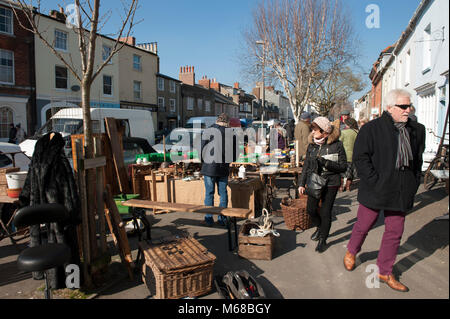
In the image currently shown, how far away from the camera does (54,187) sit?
349 centimetres

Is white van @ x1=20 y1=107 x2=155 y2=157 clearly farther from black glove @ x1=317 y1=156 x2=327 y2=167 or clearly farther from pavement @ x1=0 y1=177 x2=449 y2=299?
black glove @ x1=317 y1=156 x2=327 y2=167

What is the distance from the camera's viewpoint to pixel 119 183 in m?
6.03

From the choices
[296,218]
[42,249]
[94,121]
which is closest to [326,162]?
[296,218]

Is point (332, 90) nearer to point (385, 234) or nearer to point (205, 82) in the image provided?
point (205, 82)

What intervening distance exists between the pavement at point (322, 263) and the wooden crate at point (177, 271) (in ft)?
0.50

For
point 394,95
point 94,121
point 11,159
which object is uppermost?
point 94,121

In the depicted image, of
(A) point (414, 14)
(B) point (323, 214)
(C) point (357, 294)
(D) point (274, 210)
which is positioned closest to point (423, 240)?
(C) point (357, 294)

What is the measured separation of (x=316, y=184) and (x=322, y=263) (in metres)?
1.06

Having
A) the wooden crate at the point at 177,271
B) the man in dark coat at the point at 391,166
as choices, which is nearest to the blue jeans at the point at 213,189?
the wooden crate at the point at 177,271

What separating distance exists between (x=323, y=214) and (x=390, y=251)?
2.03 meters

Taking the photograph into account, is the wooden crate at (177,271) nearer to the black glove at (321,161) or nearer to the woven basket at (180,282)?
the woven basket at (180,282)

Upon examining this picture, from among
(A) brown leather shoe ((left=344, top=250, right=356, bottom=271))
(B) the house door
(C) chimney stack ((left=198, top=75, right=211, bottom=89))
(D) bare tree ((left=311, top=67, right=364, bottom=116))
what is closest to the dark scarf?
(B) the house door

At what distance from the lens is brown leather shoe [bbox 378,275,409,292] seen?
81.7 inches

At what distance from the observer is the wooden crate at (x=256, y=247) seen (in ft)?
14.1
